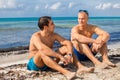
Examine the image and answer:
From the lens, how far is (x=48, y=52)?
663 centimetres

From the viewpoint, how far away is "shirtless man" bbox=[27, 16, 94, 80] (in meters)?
6.64

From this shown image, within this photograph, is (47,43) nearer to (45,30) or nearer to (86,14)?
(45,30)

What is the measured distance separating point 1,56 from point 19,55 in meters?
0.71

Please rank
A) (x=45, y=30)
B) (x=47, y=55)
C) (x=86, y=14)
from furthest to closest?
1. (x=86, y=14)
2. (x=45, y=30)
3. (x=47, y=55)

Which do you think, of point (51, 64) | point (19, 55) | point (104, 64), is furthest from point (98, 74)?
point (19, 55)

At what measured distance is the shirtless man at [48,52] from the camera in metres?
6.64

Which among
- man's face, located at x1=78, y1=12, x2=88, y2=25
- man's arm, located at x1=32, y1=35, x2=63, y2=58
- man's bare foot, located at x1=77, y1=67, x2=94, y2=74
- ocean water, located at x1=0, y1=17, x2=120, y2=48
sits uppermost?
man's face, located at x1=78, y1=12, x2=88, y2=25

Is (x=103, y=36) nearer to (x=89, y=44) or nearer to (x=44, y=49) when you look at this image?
(x=89, y=44)

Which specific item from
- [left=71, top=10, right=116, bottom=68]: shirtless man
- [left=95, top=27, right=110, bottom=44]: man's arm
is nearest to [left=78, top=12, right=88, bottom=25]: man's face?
[left=71, top=10, right=116, bottom=68]: shirtless man

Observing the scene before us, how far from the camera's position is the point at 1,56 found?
12094mm

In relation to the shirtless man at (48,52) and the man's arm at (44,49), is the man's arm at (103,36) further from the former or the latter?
the man's arm at (44,49)

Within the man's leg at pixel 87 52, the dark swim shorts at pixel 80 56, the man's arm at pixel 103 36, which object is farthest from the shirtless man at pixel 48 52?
the man's arm at pixel 103 36

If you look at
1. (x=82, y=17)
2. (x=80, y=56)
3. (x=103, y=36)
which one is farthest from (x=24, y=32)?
(x=103, y=36)

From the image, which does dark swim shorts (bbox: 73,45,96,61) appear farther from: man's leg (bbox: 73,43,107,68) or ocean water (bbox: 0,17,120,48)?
ocean water (bbox: 0,17,120,48)
